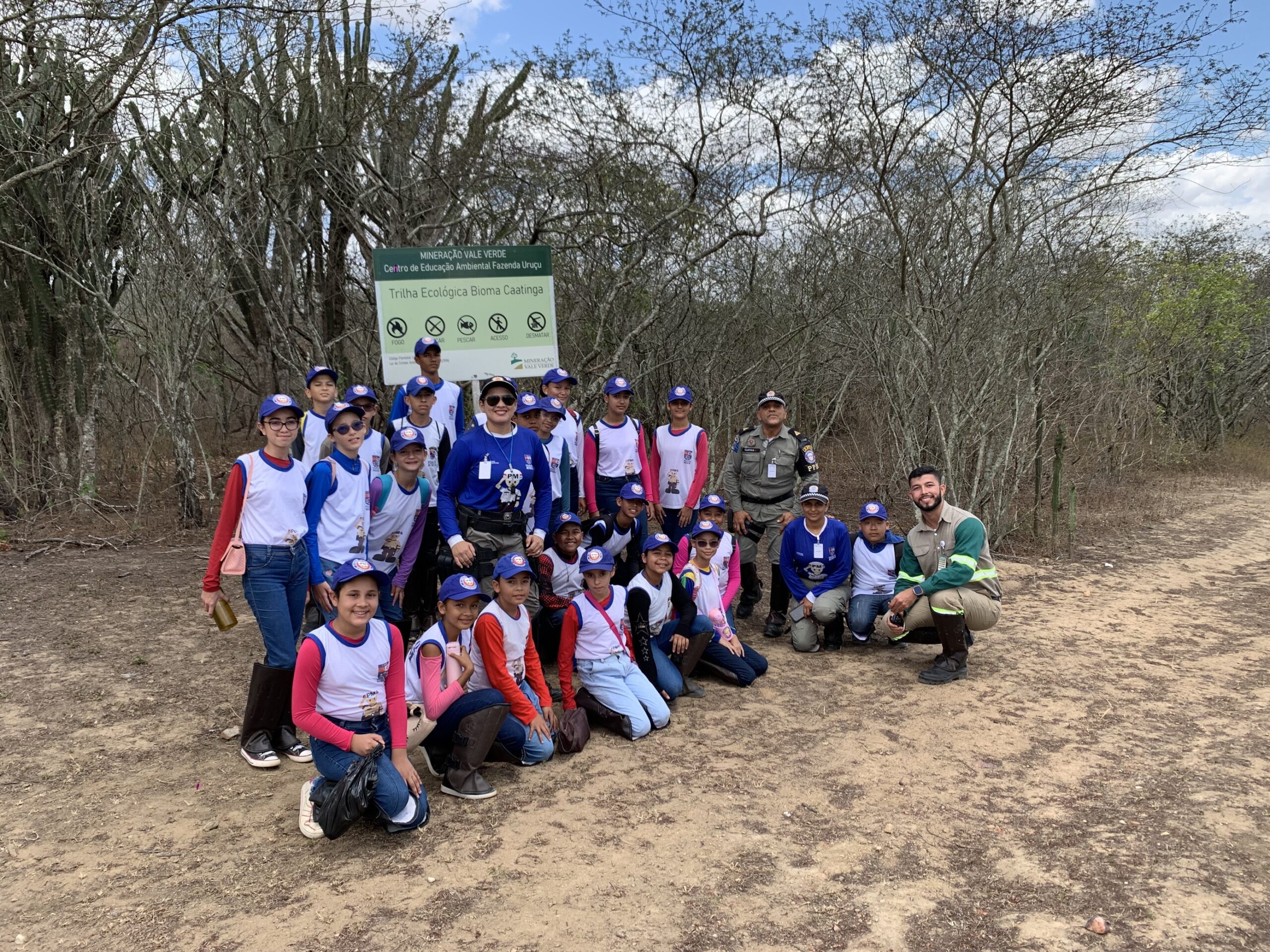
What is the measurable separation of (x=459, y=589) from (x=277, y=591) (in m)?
0.83

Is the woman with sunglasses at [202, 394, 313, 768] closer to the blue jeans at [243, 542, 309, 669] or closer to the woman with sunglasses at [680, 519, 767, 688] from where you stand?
the blue jeans at [243, 542, 309, 669]

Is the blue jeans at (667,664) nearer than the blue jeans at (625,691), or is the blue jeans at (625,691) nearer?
the blue jeans at (625,691)

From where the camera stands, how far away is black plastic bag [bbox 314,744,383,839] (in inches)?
125

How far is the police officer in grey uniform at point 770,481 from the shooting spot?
20.5 feet

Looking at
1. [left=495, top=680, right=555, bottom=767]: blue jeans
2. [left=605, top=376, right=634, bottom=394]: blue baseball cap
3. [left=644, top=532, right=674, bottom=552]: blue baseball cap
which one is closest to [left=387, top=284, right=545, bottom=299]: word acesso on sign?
[left=605, top=376, right=634, bottom=394]: blue baseball cap

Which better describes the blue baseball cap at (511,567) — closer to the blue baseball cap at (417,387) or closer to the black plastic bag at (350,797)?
the black plastic bag at (350,797)

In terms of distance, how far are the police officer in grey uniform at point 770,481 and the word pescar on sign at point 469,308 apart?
1654mm

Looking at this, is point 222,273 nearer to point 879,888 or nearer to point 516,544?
point 516,544

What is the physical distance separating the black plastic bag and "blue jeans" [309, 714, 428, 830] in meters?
0.06

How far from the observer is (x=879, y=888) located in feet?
10.1

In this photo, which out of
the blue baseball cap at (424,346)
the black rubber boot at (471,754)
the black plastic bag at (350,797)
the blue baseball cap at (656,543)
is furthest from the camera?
the blue baseball cap at (424,346)

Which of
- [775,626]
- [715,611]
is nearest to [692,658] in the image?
[715,611]

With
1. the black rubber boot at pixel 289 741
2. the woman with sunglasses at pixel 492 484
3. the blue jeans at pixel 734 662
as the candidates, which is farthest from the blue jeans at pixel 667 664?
the black rubber boot at pixel 289 741

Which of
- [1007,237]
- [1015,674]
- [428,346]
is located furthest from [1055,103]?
[428,346]
